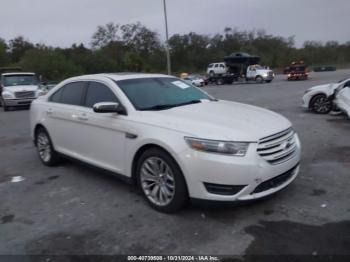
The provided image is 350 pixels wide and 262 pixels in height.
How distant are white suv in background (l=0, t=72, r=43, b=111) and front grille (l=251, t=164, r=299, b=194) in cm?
1672

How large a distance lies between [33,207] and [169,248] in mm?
2147

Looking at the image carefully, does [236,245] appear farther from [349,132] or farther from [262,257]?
[349,132]

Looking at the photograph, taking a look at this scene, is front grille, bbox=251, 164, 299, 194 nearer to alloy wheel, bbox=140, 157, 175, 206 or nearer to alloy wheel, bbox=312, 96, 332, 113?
alloy wheel, bbox=140, 157, 175, 206

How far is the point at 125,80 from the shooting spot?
5.24 m

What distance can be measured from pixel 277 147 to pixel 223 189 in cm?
81

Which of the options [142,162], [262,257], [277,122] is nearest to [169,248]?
[262,257]

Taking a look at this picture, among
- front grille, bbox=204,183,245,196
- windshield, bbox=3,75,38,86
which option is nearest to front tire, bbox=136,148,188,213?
front grille, bbox=204,183,245,196

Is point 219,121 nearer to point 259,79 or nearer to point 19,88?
point 19,88

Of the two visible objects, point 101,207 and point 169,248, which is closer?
point 169,248

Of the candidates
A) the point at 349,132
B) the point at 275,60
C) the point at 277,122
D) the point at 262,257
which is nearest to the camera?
the point at 262,257

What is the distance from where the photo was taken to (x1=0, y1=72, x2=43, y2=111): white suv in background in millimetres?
18281

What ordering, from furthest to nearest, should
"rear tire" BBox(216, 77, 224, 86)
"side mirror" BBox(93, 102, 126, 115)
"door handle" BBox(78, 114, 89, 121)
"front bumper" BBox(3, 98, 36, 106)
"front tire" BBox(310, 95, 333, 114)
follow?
"rear tire" BBox(216, 77, 224, 86) → "front bumper" BBox(3, 98, 36, 106) → "front tire" BBox(310, 95, 333, 114) → "door handle" BBox(78, 114, 89, 121) → "side mirror" BBox(93, 102, 126, 115)

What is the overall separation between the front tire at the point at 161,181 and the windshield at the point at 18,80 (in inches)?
657

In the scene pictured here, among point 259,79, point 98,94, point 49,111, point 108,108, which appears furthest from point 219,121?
point 259,79
